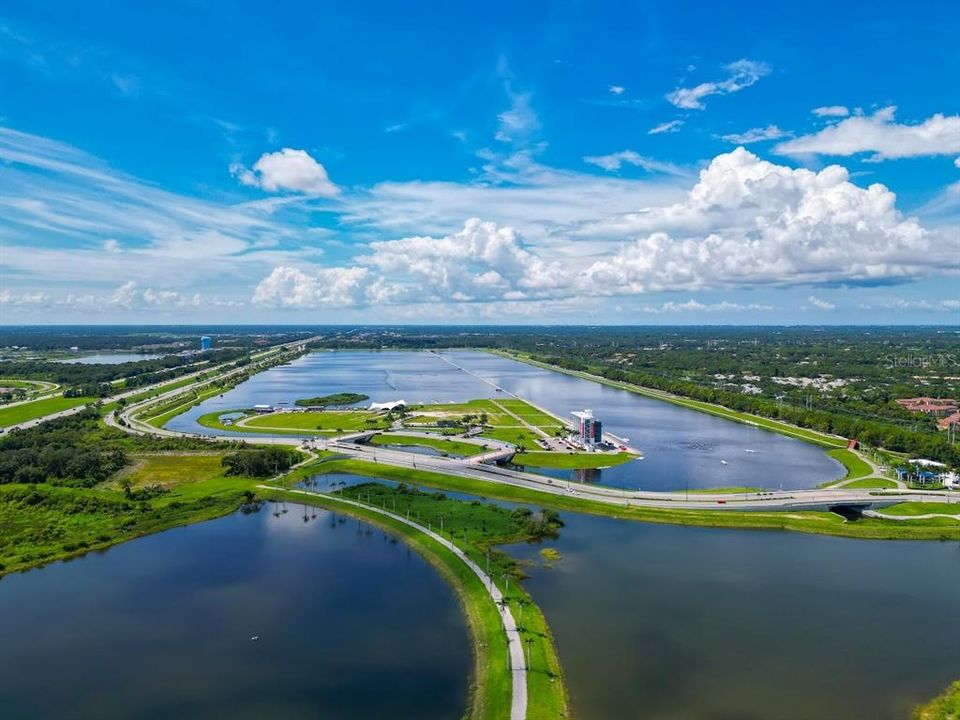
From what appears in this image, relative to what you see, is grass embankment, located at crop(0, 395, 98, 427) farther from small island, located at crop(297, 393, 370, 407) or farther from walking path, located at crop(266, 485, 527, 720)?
walking path, located at crop(266, 485, 527, 720)

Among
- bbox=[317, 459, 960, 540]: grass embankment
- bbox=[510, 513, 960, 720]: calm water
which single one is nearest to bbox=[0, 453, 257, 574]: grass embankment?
bbox=[317, 459, 960, 540]: grass embankment

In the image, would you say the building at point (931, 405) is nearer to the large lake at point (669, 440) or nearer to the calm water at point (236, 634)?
the large lake at point (669, 440)

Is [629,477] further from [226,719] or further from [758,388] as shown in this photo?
[758,388]

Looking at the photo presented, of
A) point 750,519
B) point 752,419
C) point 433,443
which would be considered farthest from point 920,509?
point 433,443

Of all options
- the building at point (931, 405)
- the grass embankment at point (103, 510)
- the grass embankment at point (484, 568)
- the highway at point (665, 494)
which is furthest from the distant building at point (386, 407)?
the building at point (931, 405)

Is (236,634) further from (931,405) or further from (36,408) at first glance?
(931,405)

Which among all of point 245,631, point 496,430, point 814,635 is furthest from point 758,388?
point 245,631

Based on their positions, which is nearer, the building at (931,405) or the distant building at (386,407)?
the building at (931,405)
